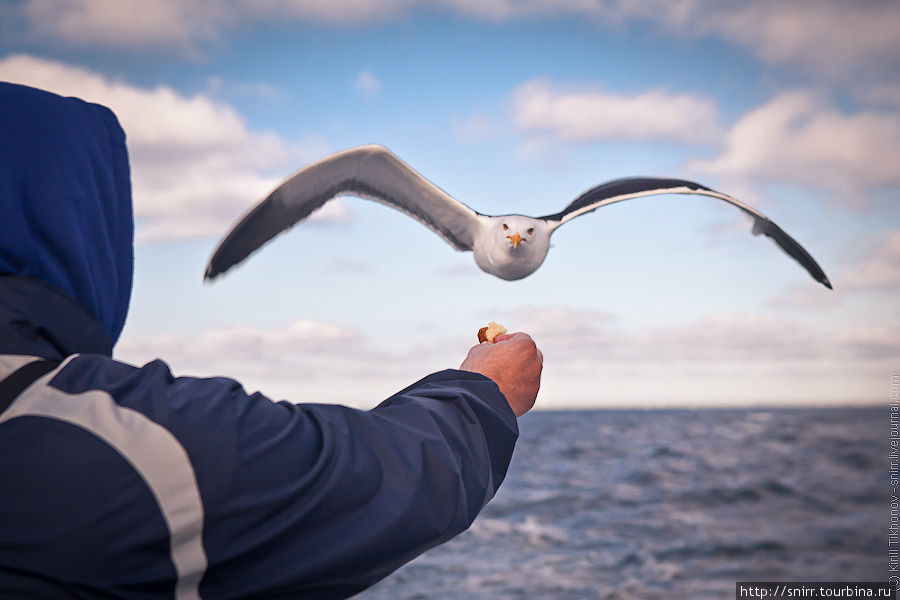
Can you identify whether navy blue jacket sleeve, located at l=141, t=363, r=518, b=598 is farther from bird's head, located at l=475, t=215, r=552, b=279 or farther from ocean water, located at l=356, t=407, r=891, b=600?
ocean water, located at l=356, t=407, r=891, b=600

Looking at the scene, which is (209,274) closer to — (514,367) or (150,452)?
(514,367)

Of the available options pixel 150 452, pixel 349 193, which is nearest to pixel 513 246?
pixel 349 193

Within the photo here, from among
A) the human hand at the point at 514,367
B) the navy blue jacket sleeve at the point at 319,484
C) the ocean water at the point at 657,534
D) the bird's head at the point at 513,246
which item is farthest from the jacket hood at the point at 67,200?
the ocean water at the point at 657,534

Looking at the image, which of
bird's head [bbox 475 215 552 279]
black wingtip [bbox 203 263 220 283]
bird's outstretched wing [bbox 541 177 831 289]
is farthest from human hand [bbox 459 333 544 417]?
black wingtip [bbox 203 263 220 283]

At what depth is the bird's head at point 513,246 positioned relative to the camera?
4258mm

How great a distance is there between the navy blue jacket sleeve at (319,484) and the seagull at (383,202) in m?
3.97

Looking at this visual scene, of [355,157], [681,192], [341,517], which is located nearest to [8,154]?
[341,517]

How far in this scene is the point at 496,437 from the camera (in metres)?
1.31

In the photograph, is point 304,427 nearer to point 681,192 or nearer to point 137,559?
point 137,559

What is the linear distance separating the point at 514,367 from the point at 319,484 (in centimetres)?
54

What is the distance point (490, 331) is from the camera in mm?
1883

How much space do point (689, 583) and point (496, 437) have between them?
1328 cm

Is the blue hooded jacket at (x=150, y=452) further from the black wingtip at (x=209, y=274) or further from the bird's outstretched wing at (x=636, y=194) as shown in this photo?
the black wingtip at (x=209, y=274)

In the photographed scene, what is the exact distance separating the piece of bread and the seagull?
3.23 metres
